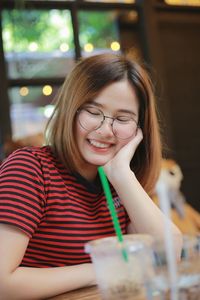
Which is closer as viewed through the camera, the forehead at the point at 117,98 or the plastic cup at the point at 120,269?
the plastic cup at the point at 120,269

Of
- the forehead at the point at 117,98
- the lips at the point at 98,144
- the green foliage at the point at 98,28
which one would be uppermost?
the green foliage at the point at 98,28

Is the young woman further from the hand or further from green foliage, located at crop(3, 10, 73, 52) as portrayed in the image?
green foliage, located at crop(3, 10, 73, 52)

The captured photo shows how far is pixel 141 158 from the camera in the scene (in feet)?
4.93

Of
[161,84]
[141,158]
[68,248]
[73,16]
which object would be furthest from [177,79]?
[68,248]

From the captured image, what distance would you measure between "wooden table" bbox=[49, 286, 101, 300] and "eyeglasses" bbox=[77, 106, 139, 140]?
0.47 m

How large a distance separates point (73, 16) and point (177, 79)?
1.35 metres

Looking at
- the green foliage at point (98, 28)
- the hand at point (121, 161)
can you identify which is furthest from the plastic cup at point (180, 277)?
the green foliage at point (98, 28)

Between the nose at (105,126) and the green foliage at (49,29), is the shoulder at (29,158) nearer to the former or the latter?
the nose at (105,126)

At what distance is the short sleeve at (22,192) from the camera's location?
1033 millimetres

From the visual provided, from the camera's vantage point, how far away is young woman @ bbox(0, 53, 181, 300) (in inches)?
42.7

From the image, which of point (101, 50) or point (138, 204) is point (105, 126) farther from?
point (101, 50)

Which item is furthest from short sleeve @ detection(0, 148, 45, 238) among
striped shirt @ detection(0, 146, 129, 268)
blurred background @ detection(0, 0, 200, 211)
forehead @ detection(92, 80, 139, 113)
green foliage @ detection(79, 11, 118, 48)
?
green foliage @ detection(79, 11, 118, 48)

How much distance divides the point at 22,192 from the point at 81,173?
299 millimetres

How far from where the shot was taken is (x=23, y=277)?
101 centimetres
